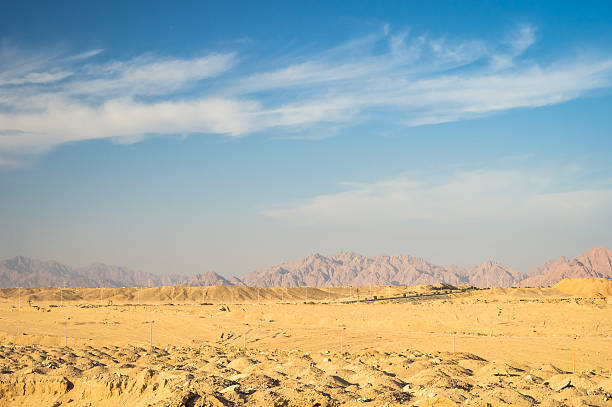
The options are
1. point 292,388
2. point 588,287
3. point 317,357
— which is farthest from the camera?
point 588,287

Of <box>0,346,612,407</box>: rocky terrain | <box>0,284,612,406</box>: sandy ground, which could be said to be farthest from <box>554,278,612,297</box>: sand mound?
<box>0,346,612,407</box>: rocky terrain

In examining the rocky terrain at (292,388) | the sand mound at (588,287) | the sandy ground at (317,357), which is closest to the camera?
the rocky terrain at (292,388)

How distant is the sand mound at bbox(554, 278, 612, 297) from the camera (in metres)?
108

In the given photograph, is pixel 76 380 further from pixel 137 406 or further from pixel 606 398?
pixel 606 398

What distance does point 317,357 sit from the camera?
28047mm

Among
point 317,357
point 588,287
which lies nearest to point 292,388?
point 317,357

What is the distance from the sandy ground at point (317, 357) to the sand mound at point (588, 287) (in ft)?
204

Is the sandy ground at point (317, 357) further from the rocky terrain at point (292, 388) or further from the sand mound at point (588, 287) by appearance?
the sand mound at point (588, 287)

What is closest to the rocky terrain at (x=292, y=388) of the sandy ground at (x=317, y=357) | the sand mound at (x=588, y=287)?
the sandy ground at (x=317, y=357)

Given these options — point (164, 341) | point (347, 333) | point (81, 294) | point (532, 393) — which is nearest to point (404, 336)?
point (347, 333)

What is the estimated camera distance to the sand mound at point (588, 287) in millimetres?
107500

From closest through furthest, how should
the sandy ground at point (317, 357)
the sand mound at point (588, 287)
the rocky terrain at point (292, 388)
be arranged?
the rocky terrain at point (292, 388) → the sandy ground at point (317, 357) → the sand mound at point (588, 287)

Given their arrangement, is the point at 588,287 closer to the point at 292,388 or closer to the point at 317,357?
the point at 317,357

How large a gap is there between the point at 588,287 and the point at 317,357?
10404 centimetres
